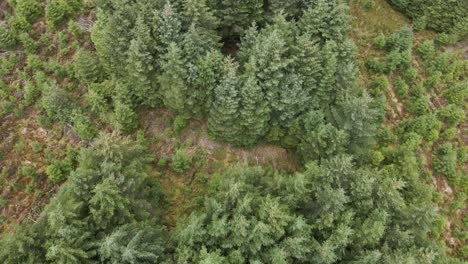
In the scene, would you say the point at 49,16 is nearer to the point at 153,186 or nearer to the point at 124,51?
the point at 124,51

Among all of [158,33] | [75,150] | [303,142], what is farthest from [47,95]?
[303,142]

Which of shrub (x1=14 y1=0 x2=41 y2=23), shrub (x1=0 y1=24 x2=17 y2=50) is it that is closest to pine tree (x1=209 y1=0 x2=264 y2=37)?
shrub (x1=14 y1=0 x2=41 y2=23)

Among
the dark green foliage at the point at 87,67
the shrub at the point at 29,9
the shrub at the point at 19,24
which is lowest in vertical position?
the dark green foliage at the point at 87,67

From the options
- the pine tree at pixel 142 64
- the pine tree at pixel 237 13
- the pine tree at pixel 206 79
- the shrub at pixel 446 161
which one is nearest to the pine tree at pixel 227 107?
the pine tree at pixel 206 79

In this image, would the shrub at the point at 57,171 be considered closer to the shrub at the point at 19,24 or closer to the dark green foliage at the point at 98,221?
the dark green foliage at the point at 98,221

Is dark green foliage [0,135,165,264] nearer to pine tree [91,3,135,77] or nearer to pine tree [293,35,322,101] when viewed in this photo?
pine tree [91,3,135,77]

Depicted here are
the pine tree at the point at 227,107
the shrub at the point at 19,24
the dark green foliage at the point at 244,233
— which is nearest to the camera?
the dark green foliage at the point at 244,233
